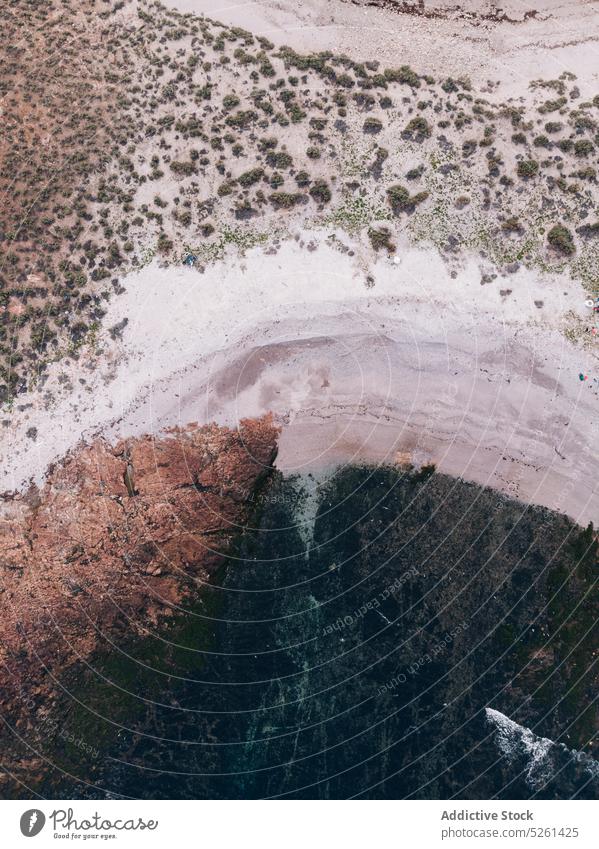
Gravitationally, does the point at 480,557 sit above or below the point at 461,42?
below

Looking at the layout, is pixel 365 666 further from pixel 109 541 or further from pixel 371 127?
pixel 371 127

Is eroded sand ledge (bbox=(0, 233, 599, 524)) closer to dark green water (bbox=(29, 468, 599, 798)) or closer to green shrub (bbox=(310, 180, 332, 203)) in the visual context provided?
green shrub (bbox=(310, 180, 332, 203))

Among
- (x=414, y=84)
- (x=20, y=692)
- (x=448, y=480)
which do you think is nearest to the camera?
(x=20, y=692)

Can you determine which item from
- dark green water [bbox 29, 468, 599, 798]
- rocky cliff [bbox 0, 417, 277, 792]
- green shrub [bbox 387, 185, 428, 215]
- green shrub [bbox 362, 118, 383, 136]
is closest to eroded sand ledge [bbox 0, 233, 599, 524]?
rocky cliff [bbox 0, 417, 277, 792]

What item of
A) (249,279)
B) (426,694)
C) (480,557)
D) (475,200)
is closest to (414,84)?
(475,200)

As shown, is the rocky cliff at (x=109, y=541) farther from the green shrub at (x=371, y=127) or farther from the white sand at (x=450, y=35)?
the white sand at (x=450, y=35)

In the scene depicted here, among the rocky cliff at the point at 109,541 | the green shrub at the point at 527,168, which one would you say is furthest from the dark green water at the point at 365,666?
the green shrub at the point at 527,168
